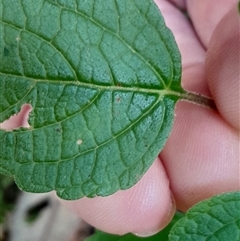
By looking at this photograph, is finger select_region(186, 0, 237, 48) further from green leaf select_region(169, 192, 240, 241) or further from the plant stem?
green leaf select_region(169, 192, 240, 241)

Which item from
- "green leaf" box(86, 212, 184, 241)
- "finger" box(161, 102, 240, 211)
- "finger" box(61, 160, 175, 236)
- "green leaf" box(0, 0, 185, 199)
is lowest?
"green leaf" box(86, 212, 184, 241)

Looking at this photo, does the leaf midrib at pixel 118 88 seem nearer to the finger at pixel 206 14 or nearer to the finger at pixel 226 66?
the finger at pixel 226 66

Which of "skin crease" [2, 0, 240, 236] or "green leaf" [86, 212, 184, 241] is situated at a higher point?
"skin crease" [2, 0, 240, 236]

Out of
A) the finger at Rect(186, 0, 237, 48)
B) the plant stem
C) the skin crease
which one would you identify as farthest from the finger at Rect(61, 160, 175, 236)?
the finger at Rect(186, 0, 237, 48)

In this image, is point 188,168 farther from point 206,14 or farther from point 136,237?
point 206,14

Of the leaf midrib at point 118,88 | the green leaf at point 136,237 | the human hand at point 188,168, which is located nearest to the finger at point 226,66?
the human hand at point 188,168

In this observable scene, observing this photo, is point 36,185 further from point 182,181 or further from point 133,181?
point 182,181

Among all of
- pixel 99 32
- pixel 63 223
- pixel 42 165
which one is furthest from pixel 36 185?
pixel 63 223
